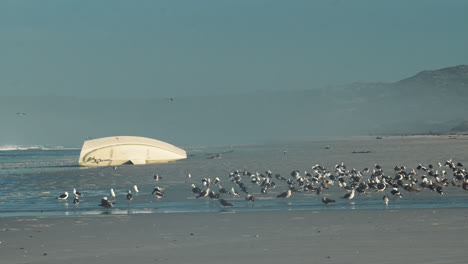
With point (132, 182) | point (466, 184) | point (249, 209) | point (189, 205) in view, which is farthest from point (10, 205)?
point (466, 184)

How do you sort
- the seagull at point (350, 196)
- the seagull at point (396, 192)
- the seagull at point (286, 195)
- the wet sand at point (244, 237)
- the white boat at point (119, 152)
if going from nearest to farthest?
the wet sand at point (244, 237), the seagull at point (350, 196), the seagull at point (396, 192), the seagull at point (286, 195), the white boat at point (119, 152)

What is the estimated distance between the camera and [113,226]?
A: 24297mm

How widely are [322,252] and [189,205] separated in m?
14.7

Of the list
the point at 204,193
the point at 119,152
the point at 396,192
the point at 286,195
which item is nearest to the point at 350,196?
the point at 396,192

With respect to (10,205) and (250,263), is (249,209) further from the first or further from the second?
(250,263)

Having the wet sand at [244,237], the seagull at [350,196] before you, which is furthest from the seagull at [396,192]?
the wet sand at [244,237]

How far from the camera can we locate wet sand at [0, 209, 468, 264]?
1717 cm

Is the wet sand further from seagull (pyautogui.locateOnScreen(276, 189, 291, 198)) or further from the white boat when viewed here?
the white boat

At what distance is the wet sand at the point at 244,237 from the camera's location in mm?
17172

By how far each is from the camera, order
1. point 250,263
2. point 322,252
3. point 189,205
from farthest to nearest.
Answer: point 189,205
point 322,252
point 250,263

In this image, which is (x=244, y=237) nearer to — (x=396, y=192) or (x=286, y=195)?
(x=286, y=195)

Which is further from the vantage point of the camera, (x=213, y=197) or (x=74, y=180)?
(x=74, y=180)

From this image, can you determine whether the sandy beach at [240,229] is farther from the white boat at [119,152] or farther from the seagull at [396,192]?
the white boat at [119,152]

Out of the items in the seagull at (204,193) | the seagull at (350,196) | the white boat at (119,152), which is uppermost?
the white boat at (119,152)
